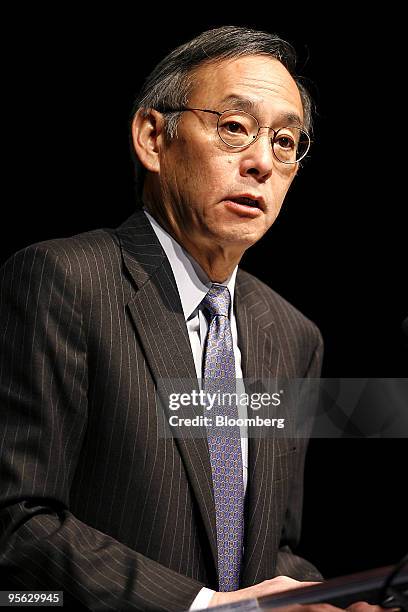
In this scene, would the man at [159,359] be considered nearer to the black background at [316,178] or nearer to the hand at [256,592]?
the hand at [256,592]

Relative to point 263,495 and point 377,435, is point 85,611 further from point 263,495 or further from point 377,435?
point 377,435

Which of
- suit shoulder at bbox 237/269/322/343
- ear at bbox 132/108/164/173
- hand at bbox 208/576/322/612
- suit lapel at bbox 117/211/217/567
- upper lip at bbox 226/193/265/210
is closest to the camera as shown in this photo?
hand at bbox 208/576/322/612

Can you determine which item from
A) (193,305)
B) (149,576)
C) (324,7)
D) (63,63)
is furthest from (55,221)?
(149,576)

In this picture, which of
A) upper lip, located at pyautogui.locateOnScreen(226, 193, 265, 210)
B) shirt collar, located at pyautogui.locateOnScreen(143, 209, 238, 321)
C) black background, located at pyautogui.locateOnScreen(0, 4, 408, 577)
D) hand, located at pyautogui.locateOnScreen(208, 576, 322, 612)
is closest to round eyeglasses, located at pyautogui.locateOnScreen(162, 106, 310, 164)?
upper lip, located at pyautogui.locateOnScreen(226, 193, 265, 210)

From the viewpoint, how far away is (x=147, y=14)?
2.36 m

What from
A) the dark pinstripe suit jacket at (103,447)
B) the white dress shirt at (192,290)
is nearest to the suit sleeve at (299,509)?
the dark pinstripe suit jacket at (103,447)

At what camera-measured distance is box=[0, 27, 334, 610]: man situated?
5.32 ft

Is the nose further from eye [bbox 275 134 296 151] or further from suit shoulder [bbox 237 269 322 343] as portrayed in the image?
suit shoulder [bbox 237 269 322 343]

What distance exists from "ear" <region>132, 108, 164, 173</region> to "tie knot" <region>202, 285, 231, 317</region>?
0.32 metres

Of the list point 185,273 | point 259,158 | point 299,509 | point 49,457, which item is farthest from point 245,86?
point 299,509

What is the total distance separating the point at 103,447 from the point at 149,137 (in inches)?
30.3

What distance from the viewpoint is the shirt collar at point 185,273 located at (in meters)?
1.97

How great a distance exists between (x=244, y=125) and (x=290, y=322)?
59 centimetres

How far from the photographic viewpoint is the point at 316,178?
2.59m
